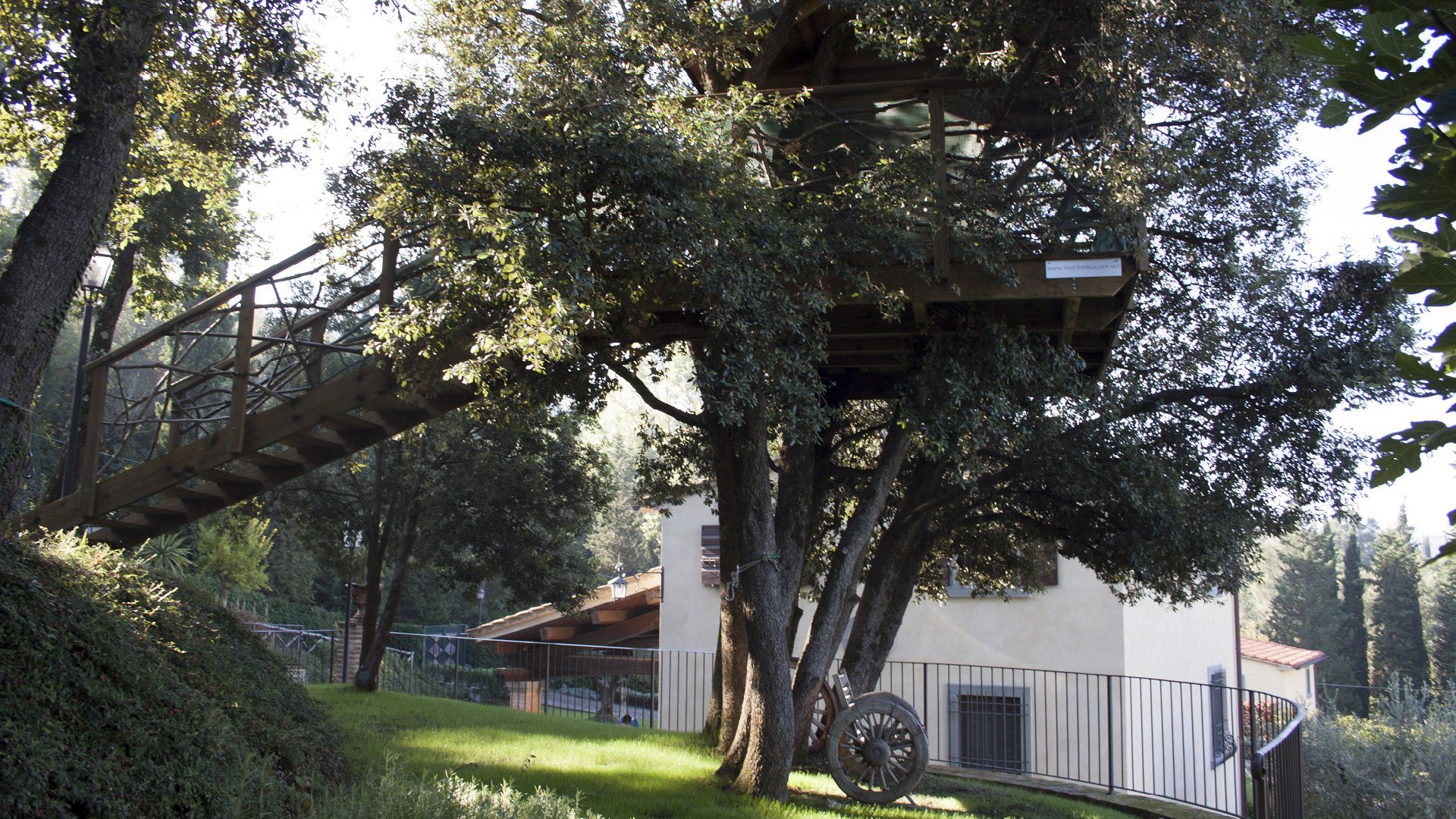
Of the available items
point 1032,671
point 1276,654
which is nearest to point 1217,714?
point 1032,671

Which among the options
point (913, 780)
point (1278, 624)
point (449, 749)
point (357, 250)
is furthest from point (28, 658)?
point (1278, 624)

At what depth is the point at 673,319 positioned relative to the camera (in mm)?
9969

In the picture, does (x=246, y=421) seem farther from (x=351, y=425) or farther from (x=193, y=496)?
(x=193, y=496)

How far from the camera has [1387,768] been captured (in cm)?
2005

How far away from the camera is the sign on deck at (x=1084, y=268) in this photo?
9242 mm

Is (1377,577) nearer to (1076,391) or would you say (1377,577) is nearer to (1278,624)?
(1278,624)

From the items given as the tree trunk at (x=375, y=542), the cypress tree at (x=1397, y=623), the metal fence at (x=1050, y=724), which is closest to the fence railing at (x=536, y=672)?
the tree trunk at (x=375, y=542)

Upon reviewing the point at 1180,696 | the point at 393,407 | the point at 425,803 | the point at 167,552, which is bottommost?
the point at 1180,696

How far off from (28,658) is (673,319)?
6.28 metres

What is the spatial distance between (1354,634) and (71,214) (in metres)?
53.8

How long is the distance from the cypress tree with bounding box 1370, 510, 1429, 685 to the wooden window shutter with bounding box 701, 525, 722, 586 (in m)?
34.9

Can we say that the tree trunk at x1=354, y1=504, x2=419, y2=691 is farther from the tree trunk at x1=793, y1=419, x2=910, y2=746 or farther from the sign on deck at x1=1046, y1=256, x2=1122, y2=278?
the sign on deck at x1=1046, y1=256, x2=1122, y2=278

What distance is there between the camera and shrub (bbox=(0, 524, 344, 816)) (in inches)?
164

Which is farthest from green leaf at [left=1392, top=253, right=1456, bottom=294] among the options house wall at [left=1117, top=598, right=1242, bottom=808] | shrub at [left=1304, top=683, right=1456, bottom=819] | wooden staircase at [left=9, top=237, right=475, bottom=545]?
shrub at [left=1304, top=683, right=1456, bottom=819]
